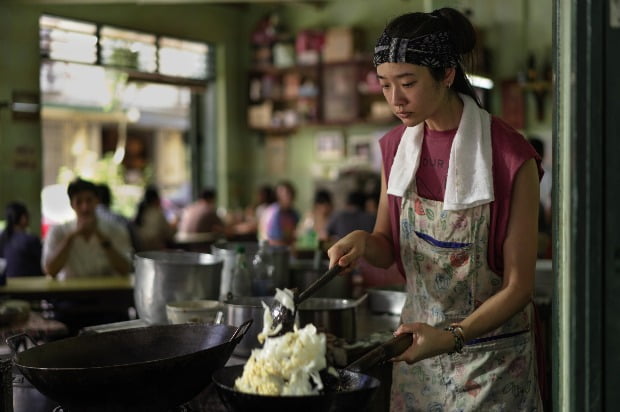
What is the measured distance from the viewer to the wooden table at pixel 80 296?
4.79 meters

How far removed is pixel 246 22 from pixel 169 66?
181 cm

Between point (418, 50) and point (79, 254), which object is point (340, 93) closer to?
point (79, 254)

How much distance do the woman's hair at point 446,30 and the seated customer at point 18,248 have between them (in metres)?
4.75

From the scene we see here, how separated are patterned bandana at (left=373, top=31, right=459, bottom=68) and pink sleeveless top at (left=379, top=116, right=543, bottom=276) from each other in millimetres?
229

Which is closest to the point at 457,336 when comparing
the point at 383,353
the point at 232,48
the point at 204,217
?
the point at 383,353

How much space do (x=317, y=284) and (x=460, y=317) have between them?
1.69ft

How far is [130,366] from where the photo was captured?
1.53 metres

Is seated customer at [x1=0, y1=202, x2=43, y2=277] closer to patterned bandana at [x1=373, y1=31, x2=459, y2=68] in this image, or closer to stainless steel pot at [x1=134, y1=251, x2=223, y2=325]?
stainless steel pot at [x1=134, y1=251, x2=223, y2=325]

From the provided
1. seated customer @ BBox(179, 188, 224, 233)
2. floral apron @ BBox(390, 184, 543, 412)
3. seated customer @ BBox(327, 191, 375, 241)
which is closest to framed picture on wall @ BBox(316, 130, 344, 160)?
seated customer @ BBox(179, 188, 224, 233)

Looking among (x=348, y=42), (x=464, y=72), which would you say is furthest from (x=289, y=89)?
(x=464, y=72)

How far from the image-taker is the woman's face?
182 centimetres

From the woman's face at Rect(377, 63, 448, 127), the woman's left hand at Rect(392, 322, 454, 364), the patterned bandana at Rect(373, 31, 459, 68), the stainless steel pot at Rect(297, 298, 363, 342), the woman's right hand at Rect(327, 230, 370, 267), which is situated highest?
the patterned bandana at Rect(373, 31, 459, 68)

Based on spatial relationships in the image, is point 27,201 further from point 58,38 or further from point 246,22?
point 246,22

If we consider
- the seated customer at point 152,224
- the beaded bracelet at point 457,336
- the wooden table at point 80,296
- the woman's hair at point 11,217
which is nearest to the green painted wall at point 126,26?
the seated customer at point 152,224
